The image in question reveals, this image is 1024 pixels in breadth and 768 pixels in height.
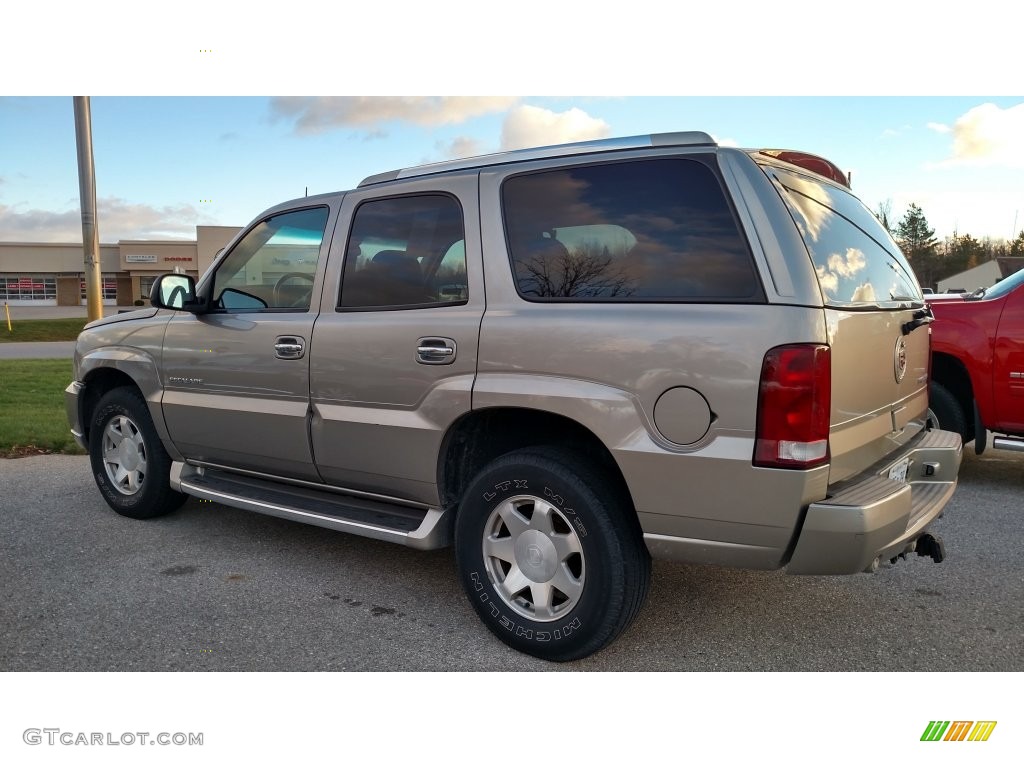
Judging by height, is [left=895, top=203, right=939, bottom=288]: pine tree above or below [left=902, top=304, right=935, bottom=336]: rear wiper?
above

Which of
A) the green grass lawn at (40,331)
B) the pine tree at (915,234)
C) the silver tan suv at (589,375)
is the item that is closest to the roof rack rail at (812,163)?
the silver tan suv at (589,375)

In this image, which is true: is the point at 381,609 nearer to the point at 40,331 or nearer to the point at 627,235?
the point at 627,235

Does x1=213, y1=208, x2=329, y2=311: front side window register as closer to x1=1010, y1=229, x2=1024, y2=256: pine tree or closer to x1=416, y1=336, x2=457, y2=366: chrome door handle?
x1=416, y1=336, x2=457, y2=366: chrome door handle

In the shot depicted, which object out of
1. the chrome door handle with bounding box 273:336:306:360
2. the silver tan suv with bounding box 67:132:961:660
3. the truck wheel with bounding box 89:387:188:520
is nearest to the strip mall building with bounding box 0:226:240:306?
the truck wheel with bounding box 89:387:188:520

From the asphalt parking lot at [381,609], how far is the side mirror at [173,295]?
143cm

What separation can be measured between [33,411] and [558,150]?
822 centimetres

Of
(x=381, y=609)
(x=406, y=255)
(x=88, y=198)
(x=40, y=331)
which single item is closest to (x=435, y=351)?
(x=406, y=255)

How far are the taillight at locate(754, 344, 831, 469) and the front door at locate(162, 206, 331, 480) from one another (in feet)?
7.68

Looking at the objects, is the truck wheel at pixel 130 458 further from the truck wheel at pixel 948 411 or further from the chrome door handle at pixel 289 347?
the truck wheel at pixel 948 411

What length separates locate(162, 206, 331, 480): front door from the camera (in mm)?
4133

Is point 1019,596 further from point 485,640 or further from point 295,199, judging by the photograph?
point 295,199

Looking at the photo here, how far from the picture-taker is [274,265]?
177 inches

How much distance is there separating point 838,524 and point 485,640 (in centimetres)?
159

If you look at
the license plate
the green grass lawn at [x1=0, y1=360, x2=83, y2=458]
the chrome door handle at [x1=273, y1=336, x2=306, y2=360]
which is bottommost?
the green grass lawn at [x1=0, y1=360, x2=83, y2=458]
